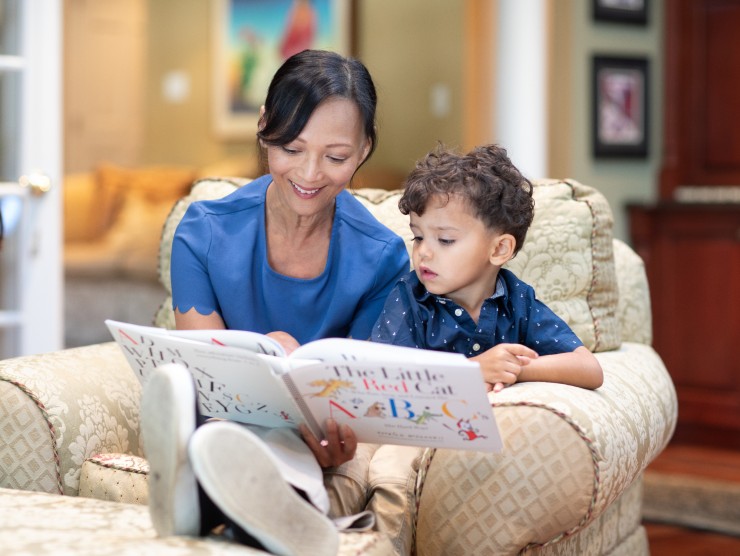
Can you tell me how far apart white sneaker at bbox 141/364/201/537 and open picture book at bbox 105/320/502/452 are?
14 cm

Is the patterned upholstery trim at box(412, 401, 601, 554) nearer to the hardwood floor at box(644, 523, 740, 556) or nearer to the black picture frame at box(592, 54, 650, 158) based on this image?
the hardwood floor at box(644, 523, 740, 556)

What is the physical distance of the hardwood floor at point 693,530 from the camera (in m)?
2.75

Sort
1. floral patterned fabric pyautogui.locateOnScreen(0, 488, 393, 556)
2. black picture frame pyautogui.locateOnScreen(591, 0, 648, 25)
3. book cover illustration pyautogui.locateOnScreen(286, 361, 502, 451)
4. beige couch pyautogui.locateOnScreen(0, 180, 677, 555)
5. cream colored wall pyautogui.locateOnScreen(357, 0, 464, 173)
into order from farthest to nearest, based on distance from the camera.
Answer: cream colored wall pyautogui.locateOnScreen(357, 0, 464, 173)
black picture frame pyautogui.locateOnScreen(591, 0, 648, 25)
beige couch pyautogui.locateOnScreen(0, 180, 677, 555)
book cover illustration pyautogui.locateOnScreen(286, 361, 502, 451)
floral patterned fabric pyautogui.locateOnScreen(0, 488, 393, 556)

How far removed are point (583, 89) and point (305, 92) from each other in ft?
9.35

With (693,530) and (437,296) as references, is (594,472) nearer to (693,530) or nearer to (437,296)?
(437,296)

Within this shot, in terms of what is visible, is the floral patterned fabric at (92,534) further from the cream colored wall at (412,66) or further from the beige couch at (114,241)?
the cream colored wall at (412,66)

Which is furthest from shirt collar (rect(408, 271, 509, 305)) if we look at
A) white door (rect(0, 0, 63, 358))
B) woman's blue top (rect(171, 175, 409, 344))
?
white door (rect(0, 0, 63, 358))

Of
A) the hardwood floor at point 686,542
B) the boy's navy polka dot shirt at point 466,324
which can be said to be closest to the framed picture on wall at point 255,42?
the hardwood floor at point 686,542

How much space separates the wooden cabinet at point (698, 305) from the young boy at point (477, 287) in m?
2.46

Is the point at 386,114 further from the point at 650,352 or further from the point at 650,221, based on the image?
the point at 650,352

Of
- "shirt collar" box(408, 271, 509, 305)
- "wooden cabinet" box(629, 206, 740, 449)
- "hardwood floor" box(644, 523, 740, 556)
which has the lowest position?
"hardwood floor" box(644, 523, 740, 556)

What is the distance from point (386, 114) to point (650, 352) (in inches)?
161

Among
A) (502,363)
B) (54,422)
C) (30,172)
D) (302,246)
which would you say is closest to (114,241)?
(30,172)

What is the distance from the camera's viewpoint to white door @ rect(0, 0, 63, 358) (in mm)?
2764
